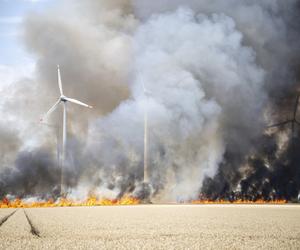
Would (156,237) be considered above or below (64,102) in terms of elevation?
below

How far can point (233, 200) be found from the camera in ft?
343

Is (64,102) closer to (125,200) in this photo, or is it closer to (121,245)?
(125,200)

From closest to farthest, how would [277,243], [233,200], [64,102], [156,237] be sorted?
[277,243] < [156,237] < [64,102] < [233,200]

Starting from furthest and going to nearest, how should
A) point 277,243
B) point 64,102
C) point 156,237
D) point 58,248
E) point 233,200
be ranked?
point 233,200
point 64,102
point 156,237
point 277,243
point 58,248

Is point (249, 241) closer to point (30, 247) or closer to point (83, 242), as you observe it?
point (83, 242)

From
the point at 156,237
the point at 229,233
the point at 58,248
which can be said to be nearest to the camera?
the point at 58,248

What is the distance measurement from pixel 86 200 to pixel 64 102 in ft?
79.9

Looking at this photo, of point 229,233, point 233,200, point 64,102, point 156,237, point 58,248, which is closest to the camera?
point 58,248

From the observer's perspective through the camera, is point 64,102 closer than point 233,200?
Yes

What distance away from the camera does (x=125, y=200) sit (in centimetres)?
9738

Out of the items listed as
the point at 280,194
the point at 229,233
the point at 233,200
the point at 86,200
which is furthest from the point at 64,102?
the point at 229,233

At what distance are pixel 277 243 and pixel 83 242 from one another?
34.2 feet

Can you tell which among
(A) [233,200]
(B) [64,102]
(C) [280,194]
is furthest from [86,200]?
(C) [280,194]

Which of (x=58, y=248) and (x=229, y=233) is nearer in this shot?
(x=58, y=248)
